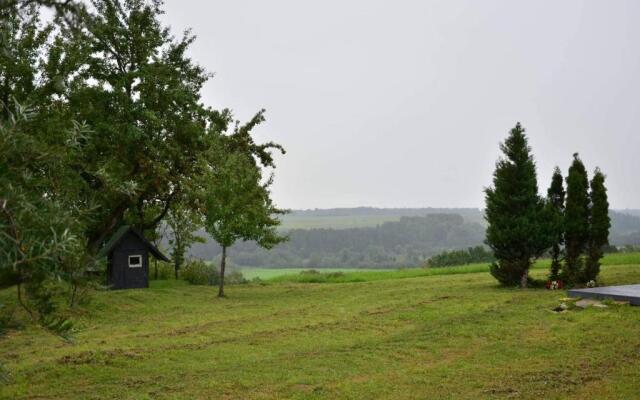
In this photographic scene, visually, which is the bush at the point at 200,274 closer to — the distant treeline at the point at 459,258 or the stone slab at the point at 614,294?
the distant treeline at the point at 459,258

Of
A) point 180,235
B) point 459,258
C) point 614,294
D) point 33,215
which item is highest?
point 180,235

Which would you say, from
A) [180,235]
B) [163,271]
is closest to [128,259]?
[180,235]

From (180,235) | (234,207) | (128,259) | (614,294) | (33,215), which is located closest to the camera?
(33,215)

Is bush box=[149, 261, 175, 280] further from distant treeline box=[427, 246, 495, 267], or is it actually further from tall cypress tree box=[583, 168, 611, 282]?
tall cypress tree box=[583, 168, 611, 282]

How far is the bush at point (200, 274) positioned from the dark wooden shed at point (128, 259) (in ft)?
20.8

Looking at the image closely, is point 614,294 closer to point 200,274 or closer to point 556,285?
point 556,285

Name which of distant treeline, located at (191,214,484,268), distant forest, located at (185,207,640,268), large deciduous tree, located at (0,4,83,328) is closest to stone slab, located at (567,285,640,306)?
large deciduous tree, located at (0,4,83,328)

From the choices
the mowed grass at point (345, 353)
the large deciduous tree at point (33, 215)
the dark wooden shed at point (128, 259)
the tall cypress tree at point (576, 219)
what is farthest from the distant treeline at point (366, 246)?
the large deciduous tree at point (33, 215)

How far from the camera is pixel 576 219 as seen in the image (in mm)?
23797

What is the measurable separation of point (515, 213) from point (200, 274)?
21684mm

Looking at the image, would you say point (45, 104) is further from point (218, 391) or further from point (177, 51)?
point (218, 391)

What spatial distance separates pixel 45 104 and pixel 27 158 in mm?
18262

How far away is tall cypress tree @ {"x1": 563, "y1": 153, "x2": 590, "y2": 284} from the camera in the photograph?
23766 millimetres

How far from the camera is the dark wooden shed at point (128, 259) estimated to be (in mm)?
29719
